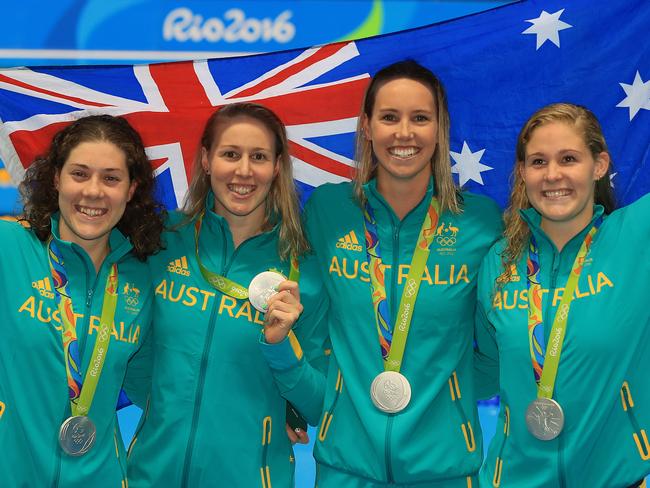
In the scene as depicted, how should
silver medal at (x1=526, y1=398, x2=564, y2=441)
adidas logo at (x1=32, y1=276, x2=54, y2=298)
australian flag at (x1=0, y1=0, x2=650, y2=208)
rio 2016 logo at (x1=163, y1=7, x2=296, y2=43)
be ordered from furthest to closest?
rio 2016 logo at (x1=163, y1=7, x2=296, y2=43), australian flag at (x1=0, y1=0, x2=650, y2=208), adidas logo at (x1=32, y1=276, x2=54, y2=298), silver medal at (x1=526, y1=398, x2=564, y2=441)

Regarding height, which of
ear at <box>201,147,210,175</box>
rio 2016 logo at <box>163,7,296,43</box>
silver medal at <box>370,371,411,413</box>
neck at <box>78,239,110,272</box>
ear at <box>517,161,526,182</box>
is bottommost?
silver medal at <box>370,371,411,413</box>

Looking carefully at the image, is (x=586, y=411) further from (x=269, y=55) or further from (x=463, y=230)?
(x=269, y=55)

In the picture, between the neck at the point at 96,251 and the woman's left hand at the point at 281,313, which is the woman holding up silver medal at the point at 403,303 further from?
the neck at the point at 96,251

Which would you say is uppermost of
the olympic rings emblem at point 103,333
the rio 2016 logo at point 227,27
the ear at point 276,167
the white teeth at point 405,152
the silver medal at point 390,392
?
the rio 2016 logo at point 227,27

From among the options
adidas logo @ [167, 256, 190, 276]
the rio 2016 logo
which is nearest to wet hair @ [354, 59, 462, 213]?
adidas logo @ [167, 256, 190, 276]

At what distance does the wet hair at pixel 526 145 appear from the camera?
3.13m

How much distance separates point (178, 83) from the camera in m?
4.25

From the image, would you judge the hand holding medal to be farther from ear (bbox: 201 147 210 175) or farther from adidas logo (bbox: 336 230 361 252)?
ear (bbox: 201 147 210 175)

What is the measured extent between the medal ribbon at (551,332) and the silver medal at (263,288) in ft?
3.06

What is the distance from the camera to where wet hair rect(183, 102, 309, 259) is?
3.43m

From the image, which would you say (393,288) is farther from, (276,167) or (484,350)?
(276,167)

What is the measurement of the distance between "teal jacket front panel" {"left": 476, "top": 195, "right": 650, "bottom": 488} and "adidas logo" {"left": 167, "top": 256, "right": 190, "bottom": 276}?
121cm

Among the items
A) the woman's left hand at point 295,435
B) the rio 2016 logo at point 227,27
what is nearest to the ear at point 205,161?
the woman's left hand at point 295,435

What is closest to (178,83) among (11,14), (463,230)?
(463,230)
